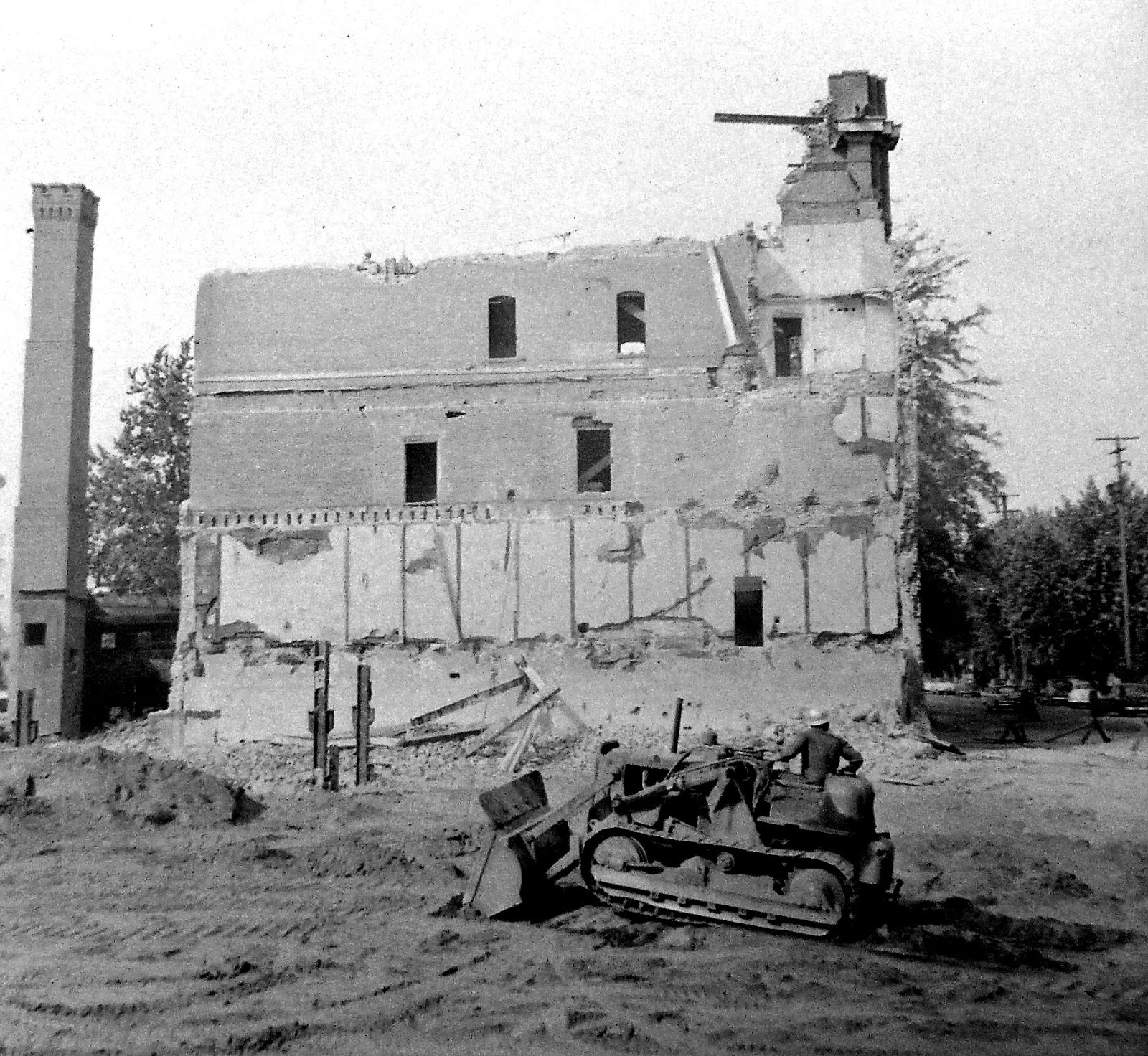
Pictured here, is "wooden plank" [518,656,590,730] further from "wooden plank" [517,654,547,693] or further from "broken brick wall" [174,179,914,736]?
"broken brick wall" [174,179,914,736]

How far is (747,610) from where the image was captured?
21484 mm

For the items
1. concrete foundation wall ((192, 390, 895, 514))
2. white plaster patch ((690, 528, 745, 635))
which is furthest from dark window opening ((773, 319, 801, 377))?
white plaster patch ((690, 528, 745, 635))

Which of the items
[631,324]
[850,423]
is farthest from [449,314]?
[850,423]

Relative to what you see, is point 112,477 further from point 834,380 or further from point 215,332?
point 834,380

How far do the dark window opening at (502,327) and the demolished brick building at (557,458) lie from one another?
0.18ft

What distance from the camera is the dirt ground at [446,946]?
6.48 meters

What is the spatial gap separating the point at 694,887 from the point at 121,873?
5681 millimetres

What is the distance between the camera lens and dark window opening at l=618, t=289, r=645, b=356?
22.2 m

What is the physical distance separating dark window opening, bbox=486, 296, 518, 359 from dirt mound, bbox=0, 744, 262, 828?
37.4ft

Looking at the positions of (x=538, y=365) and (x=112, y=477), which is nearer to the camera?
(x=538, y=365)

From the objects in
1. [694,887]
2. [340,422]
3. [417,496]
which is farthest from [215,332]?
[694,887]

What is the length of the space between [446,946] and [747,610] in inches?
555

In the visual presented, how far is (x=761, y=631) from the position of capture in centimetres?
2117

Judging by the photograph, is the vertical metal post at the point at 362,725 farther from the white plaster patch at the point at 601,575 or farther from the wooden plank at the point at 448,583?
the white plaster patch at the point at 601,575
